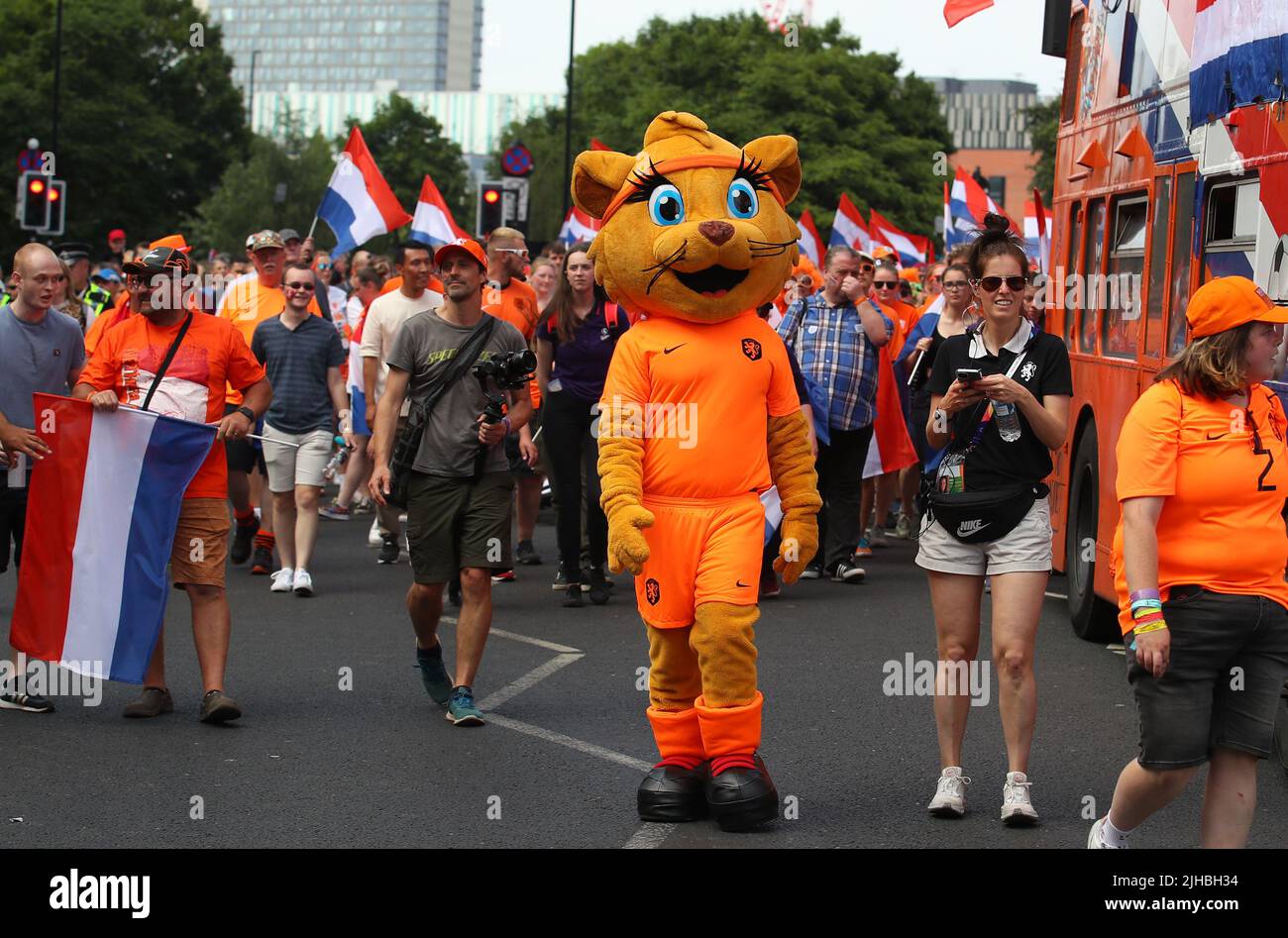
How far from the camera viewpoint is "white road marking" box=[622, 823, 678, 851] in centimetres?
588

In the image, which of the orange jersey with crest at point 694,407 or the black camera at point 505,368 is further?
the black camera at point 505,368

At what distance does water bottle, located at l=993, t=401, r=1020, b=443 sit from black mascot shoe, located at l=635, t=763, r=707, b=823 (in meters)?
1.51

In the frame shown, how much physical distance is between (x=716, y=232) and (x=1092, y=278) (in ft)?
17.2

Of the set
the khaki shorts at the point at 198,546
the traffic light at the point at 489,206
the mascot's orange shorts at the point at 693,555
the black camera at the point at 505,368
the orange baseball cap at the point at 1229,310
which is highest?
the traffic light at the point at 489,206

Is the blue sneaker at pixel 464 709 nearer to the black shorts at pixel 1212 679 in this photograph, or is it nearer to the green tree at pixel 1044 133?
the black shorts at pixel 1212 679

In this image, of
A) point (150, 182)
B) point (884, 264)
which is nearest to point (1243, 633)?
point (884, 264)

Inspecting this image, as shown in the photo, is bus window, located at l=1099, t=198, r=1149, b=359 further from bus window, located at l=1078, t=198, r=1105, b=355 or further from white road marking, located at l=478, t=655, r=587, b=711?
white road marking, located at l=478, t=655, r=587, b=711

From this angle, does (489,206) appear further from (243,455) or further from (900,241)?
(243,455)

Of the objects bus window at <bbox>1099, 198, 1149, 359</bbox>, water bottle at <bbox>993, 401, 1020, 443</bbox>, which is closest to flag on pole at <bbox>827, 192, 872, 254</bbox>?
bus window at <bbox>1099, 198, 1149, 359</bbox>

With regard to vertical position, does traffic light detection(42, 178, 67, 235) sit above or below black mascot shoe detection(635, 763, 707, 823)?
above

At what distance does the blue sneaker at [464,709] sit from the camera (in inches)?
299

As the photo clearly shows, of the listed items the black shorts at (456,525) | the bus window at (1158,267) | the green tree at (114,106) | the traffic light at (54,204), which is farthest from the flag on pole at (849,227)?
the green tree at (114,106)

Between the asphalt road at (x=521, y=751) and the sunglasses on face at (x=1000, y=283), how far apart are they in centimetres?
174
